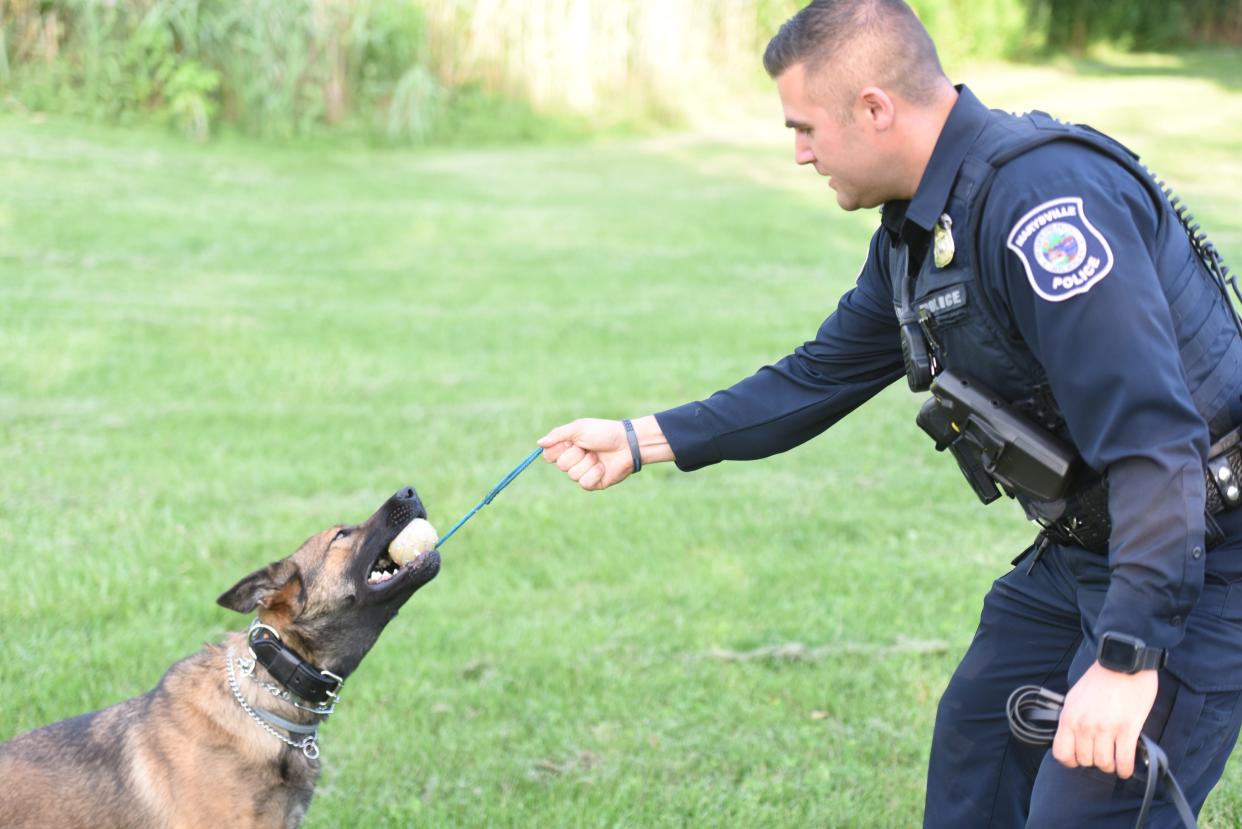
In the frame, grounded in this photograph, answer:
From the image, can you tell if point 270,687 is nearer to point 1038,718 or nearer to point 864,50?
point 1038,718

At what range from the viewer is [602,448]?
376 centimetres

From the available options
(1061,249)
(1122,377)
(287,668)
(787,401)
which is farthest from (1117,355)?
(287,668)

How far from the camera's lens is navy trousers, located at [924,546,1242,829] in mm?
2715

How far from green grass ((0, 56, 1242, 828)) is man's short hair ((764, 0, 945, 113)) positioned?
253cm

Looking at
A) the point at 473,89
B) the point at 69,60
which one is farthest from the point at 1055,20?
the point at 69,60

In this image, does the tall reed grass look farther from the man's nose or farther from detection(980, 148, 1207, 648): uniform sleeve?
detection(980, 148, 1207, 648): uniform sleeve

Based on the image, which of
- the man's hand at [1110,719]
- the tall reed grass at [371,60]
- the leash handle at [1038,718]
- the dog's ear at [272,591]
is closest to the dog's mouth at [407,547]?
the dog's ear at [272,591]

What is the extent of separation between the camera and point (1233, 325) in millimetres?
2848

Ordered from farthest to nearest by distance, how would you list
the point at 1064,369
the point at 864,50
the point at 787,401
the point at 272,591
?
the point at 272,591
the point at 787,401
the point at 864,50
the point at 1064,369

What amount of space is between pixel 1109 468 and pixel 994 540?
4.43 metres

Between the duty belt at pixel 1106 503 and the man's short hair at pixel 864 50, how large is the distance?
3.13 feet

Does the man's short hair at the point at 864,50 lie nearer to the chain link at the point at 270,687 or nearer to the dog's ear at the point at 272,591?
the dog's ear at the point at 272,591

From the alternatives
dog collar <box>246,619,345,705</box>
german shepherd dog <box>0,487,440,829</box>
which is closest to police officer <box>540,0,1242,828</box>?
german shepherd dog <box>0,487,440,829</box>

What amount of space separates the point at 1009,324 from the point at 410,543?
1.90m
